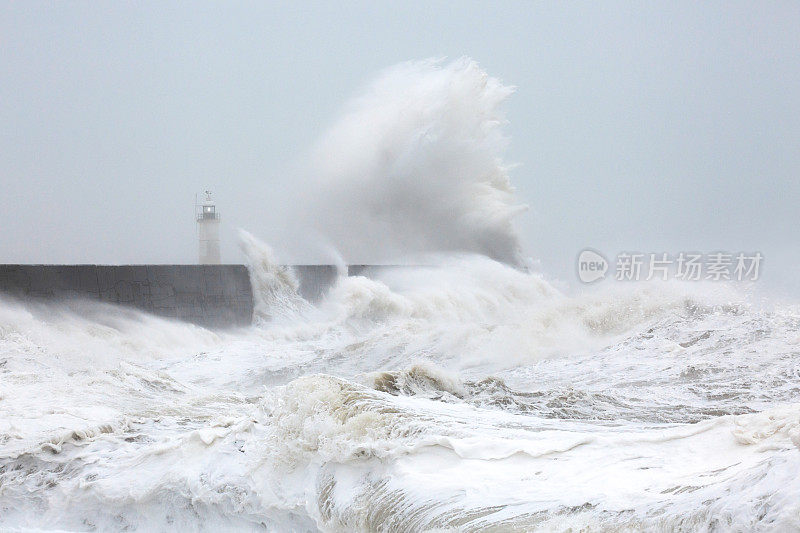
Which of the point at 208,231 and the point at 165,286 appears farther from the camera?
the point at 208,231

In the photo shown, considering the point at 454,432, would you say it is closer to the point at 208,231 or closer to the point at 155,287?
the point at 155,287

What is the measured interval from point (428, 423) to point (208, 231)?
13.7m

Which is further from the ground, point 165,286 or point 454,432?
point 165,286

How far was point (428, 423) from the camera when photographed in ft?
9.84

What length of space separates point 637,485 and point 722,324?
4.65m

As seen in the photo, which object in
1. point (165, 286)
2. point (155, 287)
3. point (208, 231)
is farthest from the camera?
point (208, 231)

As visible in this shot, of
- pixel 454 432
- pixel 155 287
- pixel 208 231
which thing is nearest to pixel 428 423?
pixel 454 432

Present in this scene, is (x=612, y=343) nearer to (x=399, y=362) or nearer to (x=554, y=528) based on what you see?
(x=399, y=362)

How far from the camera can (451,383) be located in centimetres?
461

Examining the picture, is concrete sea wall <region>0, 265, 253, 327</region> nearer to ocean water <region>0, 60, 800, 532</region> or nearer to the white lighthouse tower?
ocean water <region>0, 60, 800, 532</region>

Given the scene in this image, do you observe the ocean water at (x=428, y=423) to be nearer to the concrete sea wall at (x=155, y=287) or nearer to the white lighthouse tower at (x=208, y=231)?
the concrete sea wall at (x=155, y=287)

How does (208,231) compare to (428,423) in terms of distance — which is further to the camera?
(208,231)

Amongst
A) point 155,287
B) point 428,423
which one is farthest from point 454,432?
point 155,287

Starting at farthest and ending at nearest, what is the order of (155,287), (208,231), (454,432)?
(208,231) → (155,287) → (454,432)
